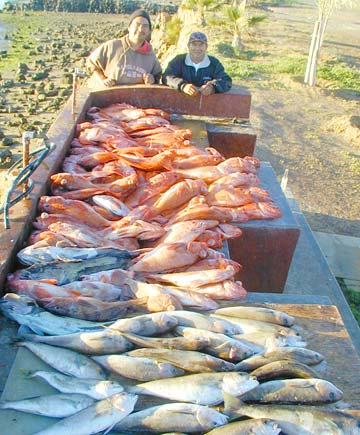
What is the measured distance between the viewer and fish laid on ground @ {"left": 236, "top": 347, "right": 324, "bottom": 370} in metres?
3.46

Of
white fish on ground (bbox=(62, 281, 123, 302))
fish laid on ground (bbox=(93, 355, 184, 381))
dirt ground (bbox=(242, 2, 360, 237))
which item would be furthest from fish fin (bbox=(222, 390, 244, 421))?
dirt ground (bbox=(242, 2, 360, 237))

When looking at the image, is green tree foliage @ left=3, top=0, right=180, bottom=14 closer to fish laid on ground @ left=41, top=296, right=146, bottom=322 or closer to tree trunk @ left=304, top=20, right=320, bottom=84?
tree trunk @ left=304, top=20, right=320, bottom=84

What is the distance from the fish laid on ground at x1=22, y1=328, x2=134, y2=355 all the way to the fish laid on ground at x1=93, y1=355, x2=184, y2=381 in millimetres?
87

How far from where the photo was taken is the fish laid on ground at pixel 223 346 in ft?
11.6

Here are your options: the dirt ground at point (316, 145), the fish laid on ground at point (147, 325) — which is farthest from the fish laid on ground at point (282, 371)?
the dirt ground at point (316, 145)

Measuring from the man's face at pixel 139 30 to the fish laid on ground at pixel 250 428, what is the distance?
21.9 feet

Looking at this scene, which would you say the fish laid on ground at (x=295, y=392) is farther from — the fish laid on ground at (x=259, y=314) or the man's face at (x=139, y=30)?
the man's face at (x=139, y=30)

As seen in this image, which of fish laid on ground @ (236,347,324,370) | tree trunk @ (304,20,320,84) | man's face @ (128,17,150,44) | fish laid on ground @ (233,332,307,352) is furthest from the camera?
tree trunk @ (304,20,320,84)

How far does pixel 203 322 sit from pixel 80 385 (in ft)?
3.32

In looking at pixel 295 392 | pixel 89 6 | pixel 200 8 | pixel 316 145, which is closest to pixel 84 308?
pixel 295 392

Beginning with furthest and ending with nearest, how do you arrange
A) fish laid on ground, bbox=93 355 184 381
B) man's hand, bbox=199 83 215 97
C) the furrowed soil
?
the furrowed soil < man's hand, bbox=199 83 215 97 < fish laid on ground, bbox=93 355 184 381

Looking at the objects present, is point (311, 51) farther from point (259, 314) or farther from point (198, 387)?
point (198, 387)

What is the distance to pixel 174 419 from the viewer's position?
3051 millimetres

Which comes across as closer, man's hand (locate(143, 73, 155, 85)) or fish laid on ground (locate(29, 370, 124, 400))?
fish laid on ground (locate(29, 370, 124, 400))
